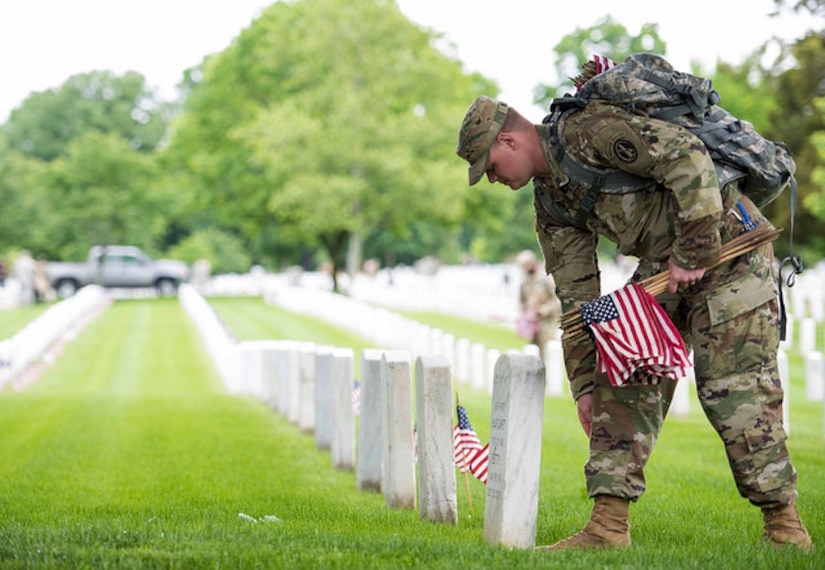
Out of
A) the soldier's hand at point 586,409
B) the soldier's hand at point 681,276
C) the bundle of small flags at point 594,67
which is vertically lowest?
the soldier's hand at point 586,409

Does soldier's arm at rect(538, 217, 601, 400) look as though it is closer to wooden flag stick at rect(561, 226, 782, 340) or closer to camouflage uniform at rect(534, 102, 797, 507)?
camouflage uniform at rect(534, 102, 797, 507)

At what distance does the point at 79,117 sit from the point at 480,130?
95.1m

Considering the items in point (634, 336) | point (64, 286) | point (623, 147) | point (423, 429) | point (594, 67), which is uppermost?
point (64, 286)

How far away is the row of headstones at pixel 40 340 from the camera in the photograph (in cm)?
2533

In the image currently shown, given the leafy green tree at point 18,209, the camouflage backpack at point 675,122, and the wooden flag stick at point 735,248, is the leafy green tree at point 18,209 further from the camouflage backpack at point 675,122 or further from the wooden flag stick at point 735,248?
the wooden flag stick at point 735,248

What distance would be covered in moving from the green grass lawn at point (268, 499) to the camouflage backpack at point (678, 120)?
5.11 ft

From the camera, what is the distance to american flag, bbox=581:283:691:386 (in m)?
5.46

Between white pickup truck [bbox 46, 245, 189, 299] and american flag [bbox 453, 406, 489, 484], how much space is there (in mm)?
55332

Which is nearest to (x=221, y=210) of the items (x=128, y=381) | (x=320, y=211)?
A: (x=320, y=211)

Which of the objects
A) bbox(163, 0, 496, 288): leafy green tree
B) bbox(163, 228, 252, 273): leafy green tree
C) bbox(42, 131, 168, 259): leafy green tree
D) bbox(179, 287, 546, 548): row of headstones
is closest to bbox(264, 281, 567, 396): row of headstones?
bbox(179, 287, 546, 548): row of headstones

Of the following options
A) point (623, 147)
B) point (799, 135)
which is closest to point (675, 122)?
point (623, 147)

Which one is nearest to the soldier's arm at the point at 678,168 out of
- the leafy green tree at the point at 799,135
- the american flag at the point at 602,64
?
the american flag at the point at 602,64

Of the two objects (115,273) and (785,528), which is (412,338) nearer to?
(785,528)

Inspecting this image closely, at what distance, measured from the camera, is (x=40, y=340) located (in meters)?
30.5
